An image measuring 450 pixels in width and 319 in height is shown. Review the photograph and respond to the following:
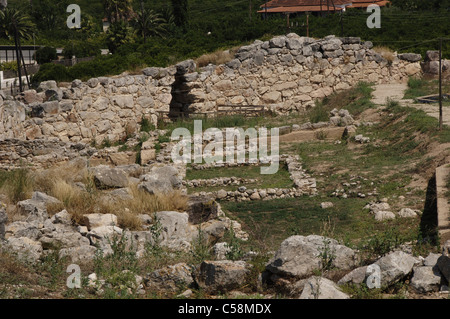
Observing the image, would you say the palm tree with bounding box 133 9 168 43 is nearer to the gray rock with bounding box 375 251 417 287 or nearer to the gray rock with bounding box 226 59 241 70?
the gray rock with bounding box 226 59 241 70

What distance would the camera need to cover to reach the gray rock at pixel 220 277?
634 centimetres

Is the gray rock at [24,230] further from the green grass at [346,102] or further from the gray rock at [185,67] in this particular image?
the gray rock at [185,67]

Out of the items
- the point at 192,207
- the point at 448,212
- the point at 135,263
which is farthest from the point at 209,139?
the point at 135,263

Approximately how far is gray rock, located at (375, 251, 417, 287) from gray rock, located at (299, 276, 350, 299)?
21.1 inches

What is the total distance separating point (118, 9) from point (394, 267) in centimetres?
5968

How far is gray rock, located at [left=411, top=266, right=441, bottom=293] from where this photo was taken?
19.9 ft

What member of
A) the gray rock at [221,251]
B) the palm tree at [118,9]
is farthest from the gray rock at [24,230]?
the palm tree at [118,9]

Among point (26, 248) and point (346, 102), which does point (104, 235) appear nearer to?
point (26, 248)

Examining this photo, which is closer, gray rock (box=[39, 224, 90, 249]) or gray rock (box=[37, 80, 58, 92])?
gray rock (box=[39, 224, 90, 249])

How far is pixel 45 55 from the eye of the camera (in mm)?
44719

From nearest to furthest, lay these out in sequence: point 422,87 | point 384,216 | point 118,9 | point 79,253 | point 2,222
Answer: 1. point 79,253
2. point 2,222
3. point 384,216
4. point 422,87
5. point 118,9

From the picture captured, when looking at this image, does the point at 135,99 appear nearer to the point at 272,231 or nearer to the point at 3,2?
the point at 272,231

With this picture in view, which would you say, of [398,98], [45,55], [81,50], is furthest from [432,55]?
[81,50]

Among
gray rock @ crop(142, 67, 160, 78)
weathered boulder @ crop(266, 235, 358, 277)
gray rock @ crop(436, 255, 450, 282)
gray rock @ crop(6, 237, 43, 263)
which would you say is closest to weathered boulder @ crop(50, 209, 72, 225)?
gray rock @ crop(6, 237, 43, 263)
